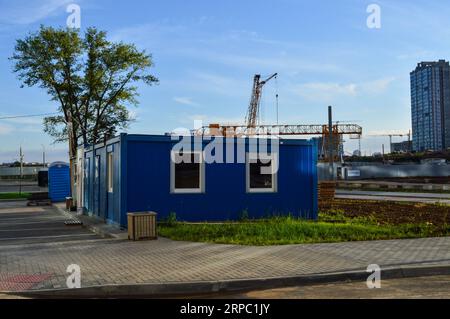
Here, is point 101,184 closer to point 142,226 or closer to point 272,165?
point 142,226

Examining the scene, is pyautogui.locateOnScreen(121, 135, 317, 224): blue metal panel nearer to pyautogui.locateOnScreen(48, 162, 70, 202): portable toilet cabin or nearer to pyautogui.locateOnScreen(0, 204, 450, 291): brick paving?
pyautogui.locateOnScreen(0, 204, 450, 291): brick paving

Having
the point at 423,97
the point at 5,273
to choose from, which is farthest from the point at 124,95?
the point at 423,97

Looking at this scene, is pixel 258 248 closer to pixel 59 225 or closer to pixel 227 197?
pixel 227 197

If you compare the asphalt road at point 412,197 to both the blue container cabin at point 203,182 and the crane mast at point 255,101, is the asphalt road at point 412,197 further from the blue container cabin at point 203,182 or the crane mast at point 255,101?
the crane mast at point 255,101

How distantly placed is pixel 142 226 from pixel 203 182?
11.7 ft

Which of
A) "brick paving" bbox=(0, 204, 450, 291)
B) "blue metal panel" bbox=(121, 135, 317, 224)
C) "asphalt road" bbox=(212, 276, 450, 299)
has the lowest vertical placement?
"asphalt road" bbox=(212, 276, 450, 299)

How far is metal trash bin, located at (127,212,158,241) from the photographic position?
41.3ft

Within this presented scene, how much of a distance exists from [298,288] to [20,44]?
34284 millimetres

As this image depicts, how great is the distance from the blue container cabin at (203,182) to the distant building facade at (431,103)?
109140 millimetres

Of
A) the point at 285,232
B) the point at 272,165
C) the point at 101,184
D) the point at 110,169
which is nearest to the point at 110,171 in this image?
the point at 110,169

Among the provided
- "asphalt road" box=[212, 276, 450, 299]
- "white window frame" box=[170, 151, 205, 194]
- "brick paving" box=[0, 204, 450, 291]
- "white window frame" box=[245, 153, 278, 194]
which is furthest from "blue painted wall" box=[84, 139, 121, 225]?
"asphalt road" box=[212, 276, 450, 299]

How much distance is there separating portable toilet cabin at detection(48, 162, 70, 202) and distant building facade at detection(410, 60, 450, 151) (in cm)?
10257

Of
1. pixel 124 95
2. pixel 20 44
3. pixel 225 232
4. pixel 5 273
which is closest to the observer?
pixel 5 273
